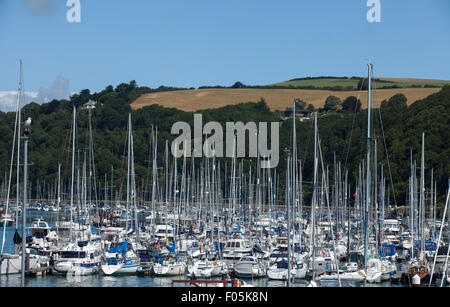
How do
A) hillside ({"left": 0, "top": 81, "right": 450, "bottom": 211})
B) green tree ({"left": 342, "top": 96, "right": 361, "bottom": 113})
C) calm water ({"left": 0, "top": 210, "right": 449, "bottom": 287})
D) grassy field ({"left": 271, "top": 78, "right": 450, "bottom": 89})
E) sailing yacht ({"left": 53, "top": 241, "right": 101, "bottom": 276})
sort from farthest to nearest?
grassy field ({"left": 271, "top": 78, "right": 450, "bottom": 89}) < green tree ({"left": 342, "top": 96, "right": 361, "bottom": 113}) < hillside ({"left": 0, "top": 81, "right": 450, "bottom": 211}) < sailing yacht ({"left": 53, "top": 241, "right": 101, "bottom": 276}) < calm water ({"left": 0, "top": 210, "right": 449, "bottom": 287})

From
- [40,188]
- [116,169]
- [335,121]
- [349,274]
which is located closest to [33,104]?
[40,188]

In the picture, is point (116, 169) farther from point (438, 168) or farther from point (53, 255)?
point (53, 255)

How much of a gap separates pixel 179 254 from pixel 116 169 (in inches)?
2506

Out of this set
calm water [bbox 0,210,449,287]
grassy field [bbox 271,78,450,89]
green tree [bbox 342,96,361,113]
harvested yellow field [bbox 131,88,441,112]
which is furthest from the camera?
harvested yellow field [bbox 131,88,441,112]

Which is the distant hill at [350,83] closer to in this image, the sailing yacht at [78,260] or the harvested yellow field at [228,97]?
the harvested yellow field at [228,97]

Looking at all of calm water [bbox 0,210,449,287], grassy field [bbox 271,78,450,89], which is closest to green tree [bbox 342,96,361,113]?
grassy field [bbox 271,78,450,89]

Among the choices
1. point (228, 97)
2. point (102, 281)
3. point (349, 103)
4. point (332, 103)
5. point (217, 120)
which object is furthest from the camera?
point (228, 97)

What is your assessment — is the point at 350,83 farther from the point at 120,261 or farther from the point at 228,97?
the point at 120,261

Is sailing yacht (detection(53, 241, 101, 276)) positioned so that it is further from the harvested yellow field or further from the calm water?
the harvested yellow field

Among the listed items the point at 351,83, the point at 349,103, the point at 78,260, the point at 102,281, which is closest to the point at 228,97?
the point at 349,103

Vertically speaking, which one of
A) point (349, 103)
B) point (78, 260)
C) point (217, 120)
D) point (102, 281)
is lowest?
point (102, 281)

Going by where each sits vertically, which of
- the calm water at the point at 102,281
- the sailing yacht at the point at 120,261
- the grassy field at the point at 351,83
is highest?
the grassy field at the point at 351,83

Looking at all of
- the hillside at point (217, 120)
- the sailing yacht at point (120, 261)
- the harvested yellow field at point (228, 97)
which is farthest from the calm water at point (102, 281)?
the harvested yellow field at point (228, 97)
